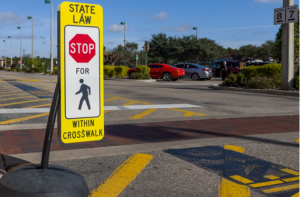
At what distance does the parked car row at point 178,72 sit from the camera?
26438 millimetres

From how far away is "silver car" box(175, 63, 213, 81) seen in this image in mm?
27447

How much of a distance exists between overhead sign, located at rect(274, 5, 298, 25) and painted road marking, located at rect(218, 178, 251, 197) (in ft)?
43.2

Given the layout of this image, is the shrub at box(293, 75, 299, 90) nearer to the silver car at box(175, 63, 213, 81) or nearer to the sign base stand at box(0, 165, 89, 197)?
the silver car at box(175, 63, 213, 81)

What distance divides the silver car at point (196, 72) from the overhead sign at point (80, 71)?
25.4 m

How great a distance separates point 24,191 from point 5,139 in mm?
3551

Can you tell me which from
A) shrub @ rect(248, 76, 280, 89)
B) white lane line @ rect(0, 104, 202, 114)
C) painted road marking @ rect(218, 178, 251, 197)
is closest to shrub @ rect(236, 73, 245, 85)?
shrub @ rect(248, 76, 280, 89)

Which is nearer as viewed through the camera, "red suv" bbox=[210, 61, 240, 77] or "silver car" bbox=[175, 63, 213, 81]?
"silver car" bbox=[175, 63, 213, 81]

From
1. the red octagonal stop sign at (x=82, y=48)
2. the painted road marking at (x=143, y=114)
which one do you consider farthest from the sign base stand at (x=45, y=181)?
the painted road marking at (x=143, y=114)

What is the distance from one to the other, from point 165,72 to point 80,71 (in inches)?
979

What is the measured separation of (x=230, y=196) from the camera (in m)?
3.43

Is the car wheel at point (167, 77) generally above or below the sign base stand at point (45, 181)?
above

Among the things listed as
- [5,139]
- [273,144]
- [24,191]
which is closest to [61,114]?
[24,191]

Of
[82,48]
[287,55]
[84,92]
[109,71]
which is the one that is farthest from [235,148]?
[109,71]

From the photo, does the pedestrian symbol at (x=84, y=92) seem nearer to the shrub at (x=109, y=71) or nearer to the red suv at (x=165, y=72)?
the red suv at (x=165, y=72)
